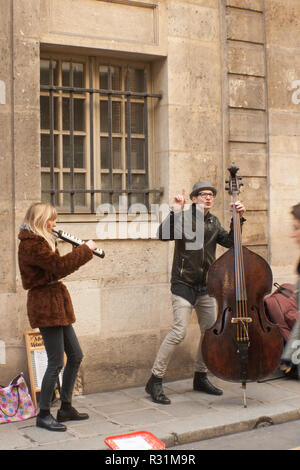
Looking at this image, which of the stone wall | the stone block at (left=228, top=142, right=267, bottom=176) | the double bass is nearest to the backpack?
the stone wall

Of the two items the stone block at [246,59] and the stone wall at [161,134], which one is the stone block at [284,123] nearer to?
the stone wall at [161,134]

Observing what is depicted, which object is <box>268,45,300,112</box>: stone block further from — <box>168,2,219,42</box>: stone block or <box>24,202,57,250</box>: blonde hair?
<box>24,202,57,250</box>: blonde hair

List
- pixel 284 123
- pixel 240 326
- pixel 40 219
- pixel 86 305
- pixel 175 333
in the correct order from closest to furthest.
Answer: pixel 40 219, pixel 240 326, pixel 175 333, pixel 86 305, pixel 284 123

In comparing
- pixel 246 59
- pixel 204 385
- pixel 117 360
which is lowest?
pixel 204 385

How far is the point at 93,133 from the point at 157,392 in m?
2.74

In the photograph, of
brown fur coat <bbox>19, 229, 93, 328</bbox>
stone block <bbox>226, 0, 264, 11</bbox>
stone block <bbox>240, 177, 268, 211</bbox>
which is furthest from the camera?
stone block <bbox>240, 177, 268, 211</bbox>

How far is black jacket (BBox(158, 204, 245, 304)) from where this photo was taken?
600 centimetres

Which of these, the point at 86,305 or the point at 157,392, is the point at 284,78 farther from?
the point at 157,392

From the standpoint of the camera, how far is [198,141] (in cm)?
712

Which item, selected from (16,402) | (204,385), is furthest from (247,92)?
(16,402)

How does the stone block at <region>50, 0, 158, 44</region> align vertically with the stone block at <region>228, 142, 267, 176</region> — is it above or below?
above

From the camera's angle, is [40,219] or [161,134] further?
[161,134]

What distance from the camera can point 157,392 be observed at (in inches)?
237

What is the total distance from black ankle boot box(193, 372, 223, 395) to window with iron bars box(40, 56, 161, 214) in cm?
194
